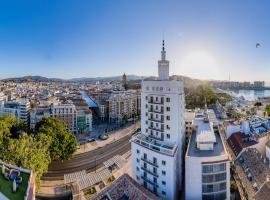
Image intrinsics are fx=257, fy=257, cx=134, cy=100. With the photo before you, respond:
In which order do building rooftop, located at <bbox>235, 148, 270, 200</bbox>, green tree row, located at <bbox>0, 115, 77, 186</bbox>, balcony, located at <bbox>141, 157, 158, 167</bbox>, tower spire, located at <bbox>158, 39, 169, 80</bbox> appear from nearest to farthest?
1. building rooftop, located at <bbox>235, 148, 270, 200</bbox>
2. balcony, located at <bbox>141, 157, 158, 167</bbox>
3. green tree row, located at <bbox>0, 115, 77, 186</bbox>
4. tower spire, located at <bbox>158, 39, 169, 80</bbox>

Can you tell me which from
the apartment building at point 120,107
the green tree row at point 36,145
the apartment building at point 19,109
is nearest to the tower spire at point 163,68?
the green tree row at point 36,145

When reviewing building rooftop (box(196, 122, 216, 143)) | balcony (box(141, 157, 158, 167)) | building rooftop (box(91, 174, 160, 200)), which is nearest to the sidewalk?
balcony (box(141, 157, 158, 167))

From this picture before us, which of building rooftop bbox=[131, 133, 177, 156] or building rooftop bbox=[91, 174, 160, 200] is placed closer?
building rooftop bbox=[91, 174, 160, 200]

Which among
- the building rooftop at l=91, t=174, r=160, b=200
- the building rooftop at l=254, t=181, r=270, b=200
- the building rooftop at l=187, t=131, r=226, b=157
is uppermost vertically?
the building rooftop at l=187, t=131, r=226, b=157

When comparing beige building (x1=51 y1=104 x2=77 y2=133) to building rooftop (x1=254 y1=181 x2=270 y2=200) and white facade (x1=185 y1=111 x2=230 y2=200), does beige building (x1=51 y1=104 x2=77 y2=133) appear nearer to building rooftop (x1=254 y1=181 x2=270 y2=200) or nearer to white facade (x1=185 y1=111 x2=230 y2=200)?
white facade (x1=185 y1=111 x2=230 y2=200)

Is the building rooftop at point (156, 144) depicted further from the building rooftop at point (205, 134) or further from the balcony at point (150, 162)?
the building rooftop at point (205, 134)

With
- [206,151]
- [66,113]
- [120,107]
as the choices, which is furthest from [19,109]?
[206,151]

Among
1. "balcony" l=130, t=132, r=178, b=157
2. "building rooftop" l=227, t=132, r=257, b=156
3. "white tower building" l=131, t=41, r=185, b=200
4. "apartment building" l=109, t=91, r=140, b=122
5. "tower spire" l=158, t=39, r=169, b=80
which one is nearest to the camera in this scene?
"balcony" l=130, t=132, r=178, b=157

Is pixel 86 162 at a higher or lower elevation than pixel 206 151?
lower

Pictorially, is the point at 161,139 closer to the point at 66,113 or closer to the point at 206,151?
the point at 206,151
